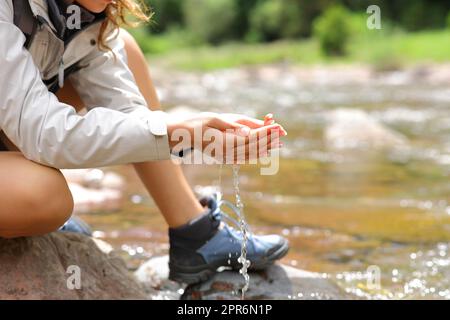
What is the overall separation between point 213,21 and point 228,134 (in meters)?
27.0

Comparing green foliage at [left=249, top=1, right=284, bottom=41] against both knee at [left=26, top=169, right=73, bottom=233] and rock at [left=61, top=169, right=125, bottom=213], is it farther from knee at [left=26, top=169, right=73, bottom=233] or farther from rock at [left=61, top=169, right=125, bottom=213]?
knee at [left=26, top=169, right=73, bottom=233]

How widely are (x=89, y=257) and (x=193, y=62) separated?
1818 centimetres

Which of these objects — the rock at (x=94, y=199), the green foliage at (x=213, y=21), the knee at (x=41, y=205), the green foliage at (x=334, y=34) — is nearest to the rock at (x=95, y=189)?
the rock at (x=94, y=199)

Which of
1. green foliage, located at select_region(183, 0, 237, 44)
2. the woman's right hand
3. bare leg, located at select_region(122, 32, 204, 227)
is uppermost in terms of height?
the woman's right hand

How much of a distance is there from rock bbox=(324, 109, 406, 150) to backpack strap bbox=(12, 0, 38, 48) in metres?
3.96

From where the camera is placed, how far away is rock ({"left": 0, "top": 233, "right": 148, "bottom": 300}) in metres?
1.65

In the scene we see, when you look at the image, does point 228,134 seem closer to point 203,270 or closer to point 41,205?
point 41,205

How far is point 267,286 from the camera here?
1.96 meters

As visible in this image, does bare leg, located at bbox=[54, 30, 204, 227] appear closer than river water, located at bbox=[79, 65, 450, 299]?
Yes

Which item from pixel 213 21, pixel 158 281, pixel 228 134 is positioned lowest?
pixel 213 21

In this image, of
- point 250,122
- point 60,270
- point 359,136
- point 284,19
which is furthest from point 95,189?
point 284,19

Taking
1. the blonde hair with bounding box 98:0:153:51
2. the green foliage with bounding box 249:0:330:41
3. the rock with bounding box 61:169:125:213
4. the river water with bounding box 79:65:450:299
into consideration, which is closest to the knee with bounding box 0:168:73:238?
the blonde hair with bounding box 98:0:153:51
